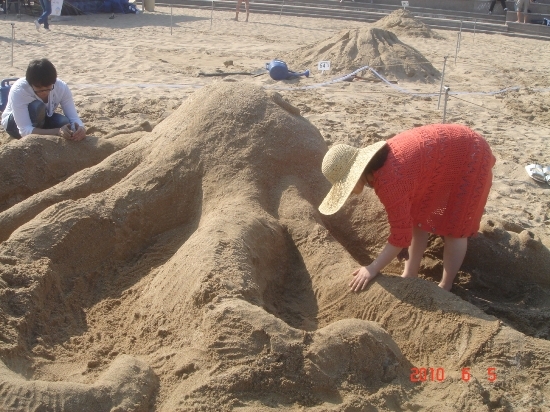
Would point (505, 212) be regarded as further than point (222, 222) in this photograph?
Yes

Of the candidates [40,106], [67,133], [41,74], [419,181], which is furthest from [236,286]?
[40,106]

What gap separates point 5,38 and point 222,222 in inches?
394

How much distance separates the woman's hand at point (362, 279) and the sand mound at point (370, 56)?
23.0 ft

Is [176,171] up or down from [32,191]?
up

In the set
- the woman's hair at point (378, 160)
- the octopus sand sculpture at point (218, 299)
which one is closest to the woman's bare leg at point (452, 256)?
the octopus sand sculpture at point (218, 299)

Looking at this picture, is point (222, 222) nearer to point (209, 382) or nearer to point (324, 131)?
point (209, 382)

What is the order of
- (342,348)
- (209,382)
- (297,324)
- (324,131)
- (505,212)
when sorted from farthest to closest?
(324,131)
(505,212)
(297,324)
(342,348)
(209,382)

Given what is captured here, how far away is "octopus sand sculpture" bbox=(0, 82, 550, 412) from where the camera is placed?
2.36 meters

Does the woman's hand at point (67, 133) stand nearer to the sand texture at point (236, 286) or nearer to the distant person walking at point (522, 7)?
the sand texture at point (236, 286)

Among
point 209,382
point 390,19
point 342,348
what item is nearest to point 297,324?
point 342,348

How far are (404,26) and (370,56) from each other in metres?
5.19

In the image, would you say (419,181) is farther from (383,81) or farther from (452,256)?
(383,81)

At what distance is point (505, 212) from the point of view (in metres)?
4.89

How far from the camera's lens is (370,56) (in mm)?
9922
